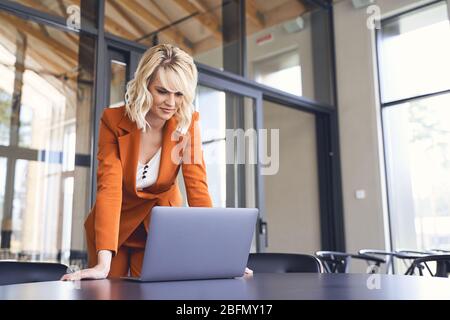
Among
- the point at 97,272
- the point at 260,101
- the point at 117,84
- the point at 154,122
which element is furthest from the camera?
the point at 260,101

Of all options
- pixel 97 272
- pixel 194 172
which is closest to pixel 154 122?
pixel 194 172

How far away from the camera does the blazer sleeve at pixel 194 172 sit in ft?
5.18

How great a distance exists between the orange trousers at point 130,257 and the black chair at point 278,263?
0.51m

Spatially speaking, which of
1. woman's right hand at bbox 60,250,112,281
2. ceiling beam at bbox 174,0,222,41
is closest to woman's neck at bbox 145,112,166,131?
woman's right hand at bbox 60,250,112,281

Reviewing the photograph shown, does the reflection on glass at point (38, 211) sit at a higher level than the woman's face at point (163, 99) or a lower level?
lower

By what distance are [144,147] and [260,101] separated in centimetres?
273

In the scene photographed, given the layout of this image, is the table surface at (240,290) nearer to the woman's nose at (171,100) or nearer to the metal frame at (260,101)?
the woman's nose at (171,100)

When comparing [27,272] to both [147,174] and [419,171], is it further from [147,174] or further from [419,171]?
[419,171]

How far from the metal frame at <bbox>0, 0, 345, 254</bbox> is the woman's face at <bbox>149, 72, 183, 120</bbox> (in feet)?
4.77

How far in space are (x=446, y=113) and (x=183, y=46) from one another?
2.42 meters

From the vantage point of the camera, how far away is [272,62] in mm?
4895

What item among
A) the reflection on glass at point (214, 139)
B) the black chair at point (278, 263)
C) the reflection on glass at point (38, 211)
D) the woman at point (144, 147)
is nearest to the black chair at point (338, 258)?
the reflection on glass at point (214, 139)

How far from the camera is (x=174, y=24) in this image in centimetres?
347

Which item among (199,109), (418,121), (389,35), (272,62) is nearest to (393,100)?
(418,121)
